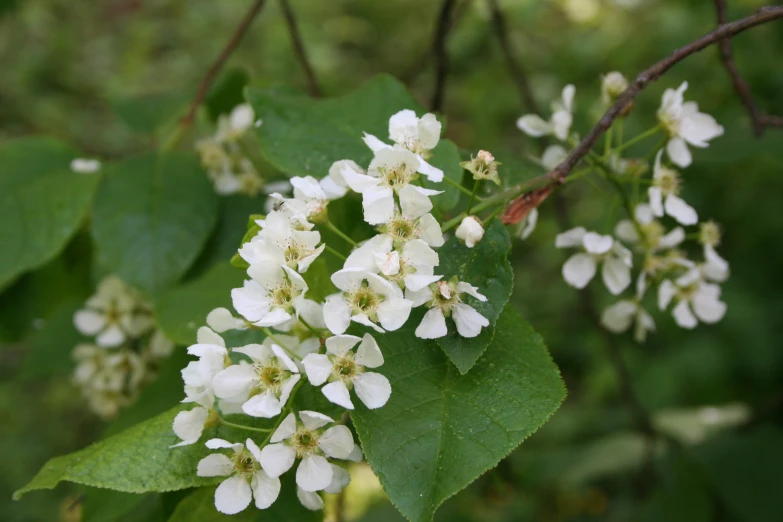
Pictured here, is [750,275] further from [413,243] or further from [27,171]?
[27,171]

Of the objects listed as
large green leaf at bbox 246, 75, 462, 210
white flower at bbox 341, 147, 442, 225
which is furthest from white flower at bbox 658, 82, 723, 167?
white flower at bbox 341, 147, 442, 225

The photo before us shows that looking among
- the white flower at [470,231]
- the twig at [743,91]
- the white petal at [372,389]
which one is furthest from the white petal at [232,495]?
the twig at [743,91]

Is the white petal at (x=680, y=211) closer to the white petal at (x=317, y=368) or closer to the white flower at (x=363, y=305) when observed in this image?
the white flower at (x=363, y=305)

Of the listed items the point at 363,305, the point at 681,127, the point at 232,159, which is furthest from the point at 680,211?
the point at 232,159

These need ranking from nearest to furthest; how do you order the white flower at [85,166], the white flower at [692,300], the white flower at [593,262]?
1. the white flower at [593,262]
2. the white flower at [692,300]
3. the white flower at [85,166]

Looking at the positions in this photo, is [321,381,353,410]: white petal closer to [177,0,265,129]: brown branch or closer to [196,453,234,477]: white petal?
[196,453,234,477]: white petal

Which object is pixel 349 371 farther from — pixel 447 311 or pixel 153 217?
pixel 153 217
